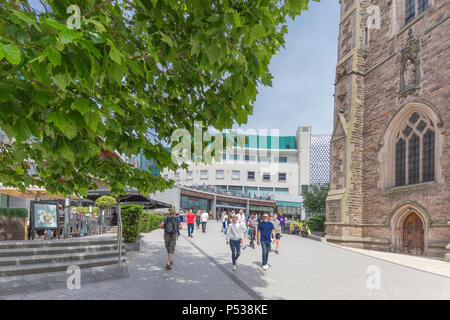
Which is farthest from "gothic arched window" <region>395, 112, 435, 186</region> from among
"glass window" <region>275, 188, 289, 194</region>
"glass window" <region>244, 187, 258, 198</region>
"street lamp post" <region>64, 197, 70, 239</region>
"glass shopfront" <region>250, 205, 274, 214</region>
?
"glass window" <region>275, 188, 289, 194</region>

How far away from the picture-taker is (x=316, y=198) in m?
31.6

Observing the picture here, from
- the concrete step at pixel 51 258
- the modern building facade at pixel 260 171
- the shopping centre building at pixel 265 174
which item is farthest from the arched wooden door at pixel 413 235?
the modern building facade at pixel 260 171

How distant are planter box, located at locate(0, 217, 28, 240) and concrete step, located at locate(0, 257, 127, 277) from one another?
3.61 meters

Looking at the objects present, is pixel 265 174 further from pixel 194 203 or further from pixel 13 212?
pixel 13 212

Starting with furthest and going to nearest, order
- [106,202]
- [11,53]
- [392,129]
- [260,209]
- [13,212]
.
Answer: [260,209]
[106,202]
[392,129]
[13,212]
[11,53]

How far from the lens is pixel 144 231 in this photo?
20.1 metres

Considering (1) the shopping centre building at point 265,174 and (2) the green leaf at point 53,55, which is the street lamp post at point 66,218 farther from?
(1) the shopping centre building at point 265,174

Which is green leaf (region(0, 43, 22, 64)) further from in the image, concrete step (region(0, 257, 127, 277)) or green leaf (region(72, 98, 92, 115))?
concrete step (region(0, 257, 127, 277))

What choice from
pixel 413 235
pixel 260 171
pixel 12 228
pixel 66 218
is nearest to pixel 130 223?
pixel 66 218

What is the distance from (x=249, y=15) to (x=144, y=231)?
62.0 ft

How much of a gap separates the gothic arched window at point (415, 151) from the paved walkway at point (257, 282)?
6.57 meters

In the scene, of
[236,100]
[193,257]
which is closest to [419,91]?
[193,257]

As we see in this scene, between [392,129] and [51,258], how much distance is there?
16.7m

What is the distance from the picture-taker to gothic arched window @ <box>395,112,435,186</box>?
48.5ft
